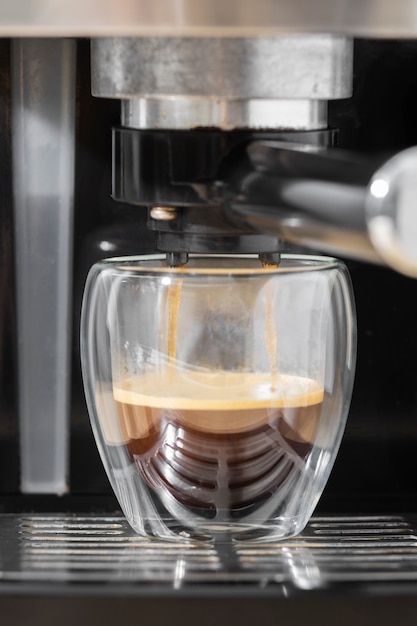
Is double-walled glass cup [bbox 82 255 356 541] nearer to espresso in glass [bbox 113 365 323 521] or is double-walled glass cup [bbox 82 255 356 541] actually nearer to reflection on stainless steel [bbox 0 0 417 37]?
espresso in glass [bbox 113 365 323 521]

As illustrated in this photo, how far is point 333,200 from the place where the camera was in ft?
1.13

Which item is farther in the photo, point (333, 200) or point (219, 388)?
point (219, 388)

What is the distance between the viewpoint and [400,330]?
55 cm

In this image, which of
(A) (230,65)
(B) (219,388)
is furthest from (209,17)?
(B) (219,388)

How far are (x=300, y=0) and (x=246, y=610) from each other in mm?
219

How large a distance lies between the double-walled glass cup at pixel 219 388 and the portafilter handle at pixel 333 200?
0.24ft

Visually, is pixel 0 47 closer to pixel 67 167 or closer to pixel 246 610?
pixel 67 167

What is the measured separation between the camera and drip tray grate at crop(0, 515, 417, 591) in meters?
0.43

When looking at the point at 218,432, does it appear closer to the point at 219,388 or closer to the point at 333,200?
the point at 219,388

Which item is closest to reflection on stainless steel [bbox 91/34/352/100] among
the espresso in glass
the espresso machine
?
the espresso machine

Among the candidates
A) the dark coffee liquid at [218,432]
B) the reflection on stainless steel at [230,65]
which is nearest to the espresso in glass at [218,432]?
the dark coffee liquid at [218,432]

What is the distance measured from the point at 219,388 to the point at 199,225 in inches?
2.8

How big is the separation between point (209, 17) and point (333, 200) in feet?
0.31

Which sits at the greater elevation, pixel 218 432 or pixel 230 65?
pixel 230 65
